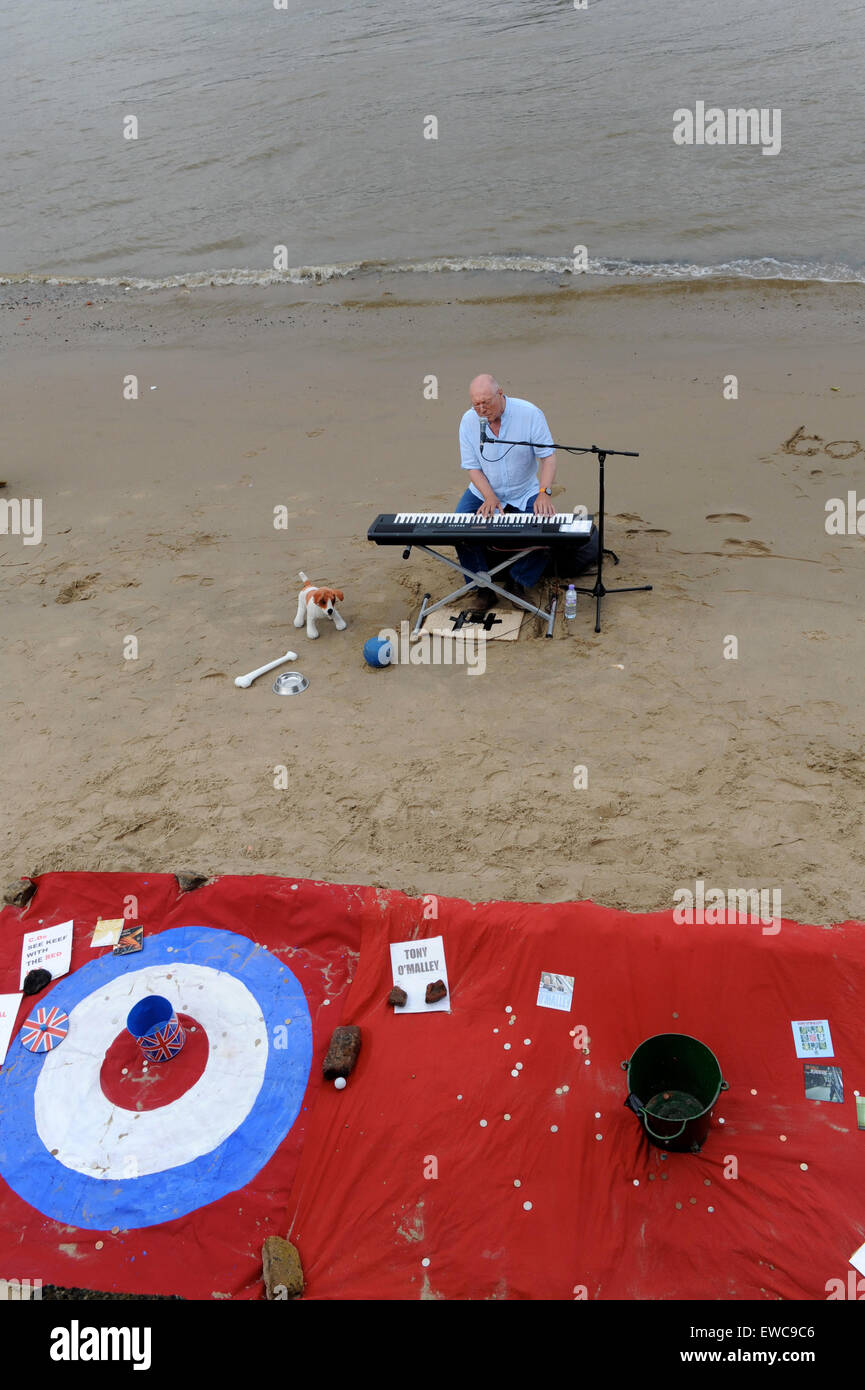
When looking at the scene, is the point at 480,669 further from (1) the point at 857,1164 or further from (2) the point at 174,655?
(1) the point at 857,1164

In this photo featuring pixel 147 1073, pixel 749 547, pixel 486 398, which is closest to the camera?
pixel 147 1073

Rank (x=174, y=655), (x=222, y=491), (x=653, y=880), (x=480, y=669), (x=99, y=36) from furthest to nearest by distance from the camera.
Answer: (x=99, y=36)
(x=222, y=491)
(x=174, y=655)
(x=480, y=669)
(x=653, y=880)

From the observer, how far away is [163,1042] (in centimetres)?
365

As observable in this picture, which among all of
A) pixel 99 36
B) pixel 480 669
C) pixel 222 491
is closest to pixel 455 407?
pixel 222 491

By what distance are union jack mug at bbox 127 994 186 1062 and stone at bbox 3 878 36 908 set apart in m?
1.10

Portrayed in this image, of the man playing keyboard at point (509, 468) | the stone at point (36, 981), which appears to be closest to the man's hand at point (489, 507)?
the man playing keyboard at point (509, 468)

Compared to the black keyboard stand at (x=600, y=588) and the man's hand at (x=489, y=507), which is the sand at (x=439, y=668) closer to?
the black keyboard stand at (x=600, y=588)

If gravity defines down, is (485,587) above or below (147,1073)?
above

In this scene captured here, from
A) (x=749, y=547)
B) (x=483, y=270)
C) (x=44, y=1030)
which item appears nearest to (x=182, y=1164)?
(x=44, y=1030)

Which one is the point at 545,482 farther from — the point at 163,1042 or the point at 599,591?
the point at 163,1042

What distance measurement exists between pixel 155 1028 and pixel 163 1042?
0.07m

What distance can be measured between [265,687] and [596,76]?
56.1 ft

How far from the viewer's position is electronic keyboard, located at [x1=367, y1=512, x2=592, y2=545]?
5.40 meters
